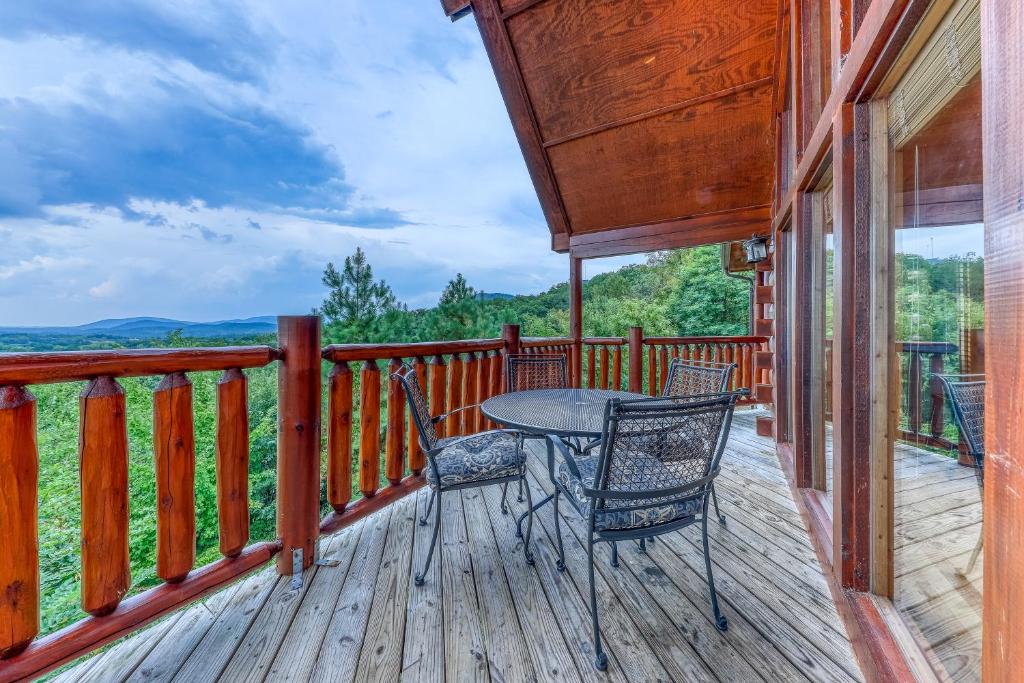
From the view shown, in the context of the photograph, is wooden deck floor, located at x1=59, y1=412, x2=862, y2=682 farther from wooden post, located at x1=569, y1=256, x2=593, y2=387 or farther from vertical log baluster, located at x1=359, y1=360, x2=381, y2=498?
wooden post, located at x1=569, y1=256, x2=593, y2=387

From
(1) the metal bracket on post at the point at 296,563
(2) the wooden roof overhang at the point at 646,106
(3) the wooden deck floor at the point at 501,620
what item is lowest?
(3) the wooden deck floor at the point at 501,620

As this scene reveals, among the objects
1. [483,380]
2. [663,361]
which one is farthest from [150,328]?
[663,361]

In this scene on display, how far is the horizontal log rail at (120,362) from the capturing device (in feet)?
3.79

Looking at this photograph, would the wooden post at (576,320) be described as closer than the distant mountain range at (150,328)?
Yes

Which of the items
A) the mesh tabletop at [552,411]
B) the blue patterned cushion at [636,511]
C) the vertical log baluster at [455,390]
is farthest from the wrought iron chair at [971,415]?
the vertical log baluster at [455,390]

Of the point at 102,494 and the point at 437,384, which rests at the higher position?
the point at 437,384

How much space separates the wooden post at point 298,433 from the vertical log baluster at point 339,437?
21 centimetres

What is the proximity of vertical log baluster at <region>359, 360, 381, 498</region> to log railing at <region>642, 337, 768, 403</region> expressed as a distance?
12.3ft

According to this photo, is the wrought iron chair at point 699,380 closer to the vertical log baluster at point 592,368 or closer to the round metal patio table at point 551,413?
the round metal patio table at point 551,413

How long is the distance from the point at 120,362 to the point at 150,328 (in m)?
15.2

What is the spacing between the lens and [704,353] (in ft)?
17.4

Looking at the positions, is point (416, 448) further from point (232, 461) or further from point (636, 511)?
point (636, 511)

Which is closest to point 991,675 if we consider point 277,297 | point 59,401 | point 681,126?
point 681,126

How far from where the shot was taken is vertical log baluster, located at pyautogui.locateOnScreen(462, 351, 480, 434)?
324 cm
